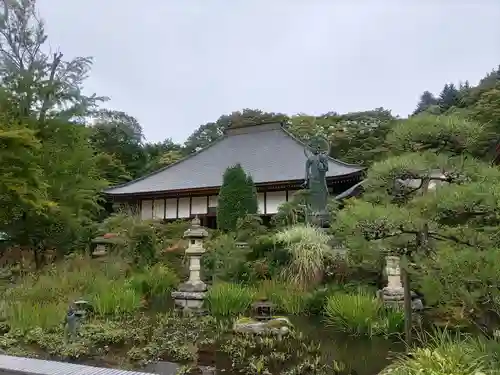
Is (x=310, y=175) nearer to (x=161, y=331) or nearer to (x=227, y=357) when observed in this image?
(x=161, y=331)

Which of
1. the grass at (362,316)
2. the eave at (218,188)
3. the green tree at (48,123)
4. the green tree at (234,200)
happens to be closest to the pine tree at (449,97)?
the eave at (218,188)

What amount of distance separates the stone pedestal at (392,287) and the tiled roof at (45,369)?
5.15 meters

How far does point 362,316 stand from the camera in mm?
6016

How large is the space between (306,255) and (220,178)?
10.3 meters

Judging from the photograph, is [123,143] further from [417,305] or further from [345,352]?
[345,352]

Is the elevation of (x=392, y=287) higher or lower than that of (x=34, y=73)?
lower

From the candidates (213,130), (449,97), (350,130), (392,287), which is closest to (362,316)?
(392,287)

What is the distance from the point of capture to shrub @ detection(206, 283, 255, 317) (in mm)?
7512

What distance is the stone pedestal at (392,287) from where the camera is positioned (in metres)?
6.94

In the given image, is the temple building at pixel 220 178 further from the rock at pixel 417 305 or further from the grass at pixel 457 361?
the grass at pixel 457 361

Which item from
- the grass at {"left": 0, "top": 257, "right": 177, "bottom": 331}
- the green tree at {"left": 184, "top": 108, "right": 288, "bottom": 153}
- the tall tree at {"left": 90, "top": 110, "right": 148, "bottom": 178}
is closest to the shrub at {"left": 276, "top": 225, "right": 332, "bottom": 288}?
the grass at {"left": 0, "top": 257, "right": 177, "bottom": 331}

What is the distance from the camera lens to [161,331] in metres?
6.19

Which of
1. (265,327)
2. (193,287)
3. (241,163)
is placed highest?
(241,163)

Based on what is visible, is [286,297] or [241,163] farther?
[241,163]
